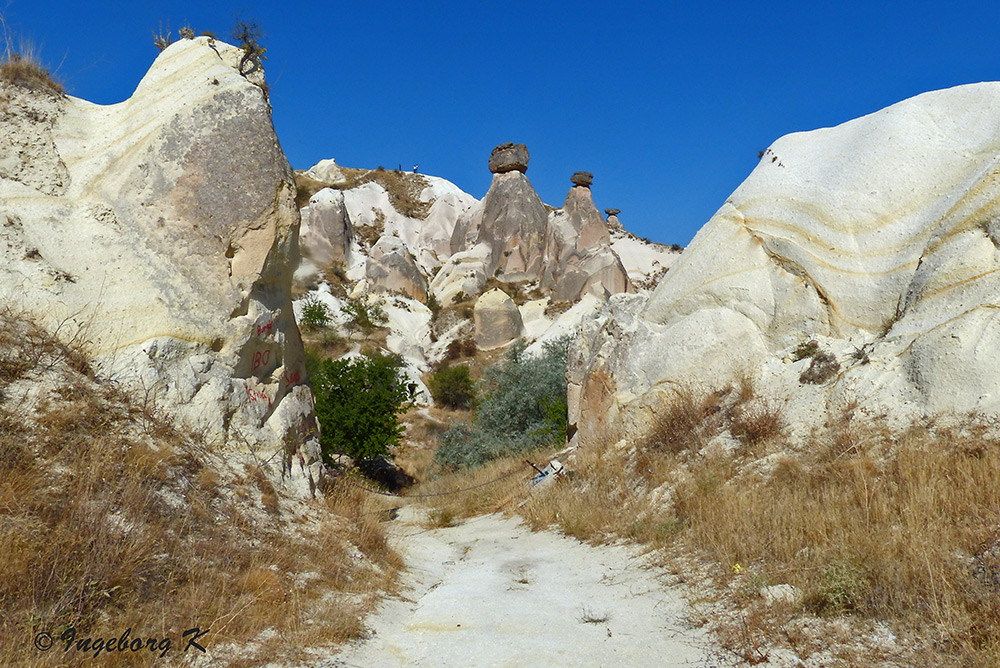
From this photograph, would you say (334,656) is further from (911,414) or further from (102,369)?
(911,414)

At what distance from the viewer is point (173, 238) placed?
5.21 metres

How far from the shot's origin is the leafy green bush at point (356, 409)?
479 inches

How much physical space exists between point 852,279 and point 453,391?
52.3ft

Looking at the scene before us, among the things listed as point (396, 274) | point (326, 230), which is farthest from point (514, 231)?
point (326, 230)

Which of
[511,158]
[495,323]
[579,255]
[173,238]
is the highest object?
[511,158]

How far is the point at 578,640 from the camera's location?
3219 millimetres

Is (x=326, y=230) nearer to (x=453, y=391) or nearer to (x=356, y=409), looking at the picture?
(x=453, y=391)

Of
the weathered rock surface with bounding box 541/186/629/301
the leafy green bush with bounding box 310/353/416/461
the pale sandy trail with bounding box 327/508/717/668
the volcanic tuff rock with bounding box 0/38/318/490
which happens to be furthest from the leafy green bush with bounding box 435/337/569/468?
the weathered rock surface with bounding box 541/186/629/301

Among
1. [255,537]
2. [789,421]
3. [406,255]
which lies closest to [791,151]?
[789,421]

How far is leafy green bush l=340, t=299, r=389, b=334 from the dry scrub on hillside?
2165 cm

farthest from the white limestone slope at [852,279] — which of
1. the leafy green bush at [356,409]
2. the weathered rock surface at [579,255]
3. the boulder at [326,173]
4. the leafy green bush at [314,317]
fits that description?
the boulder at [326,173]

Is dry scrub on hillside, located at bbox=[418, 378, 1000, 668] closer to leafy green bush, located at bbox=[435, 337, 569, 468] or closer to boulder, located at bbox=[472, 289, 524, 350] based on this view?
leafy green bush, located at bbox=[435, 337, 569, 468]

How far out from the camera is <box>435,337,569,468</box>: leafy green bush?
11.8 meters

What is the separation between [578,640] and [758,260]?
210 inches
